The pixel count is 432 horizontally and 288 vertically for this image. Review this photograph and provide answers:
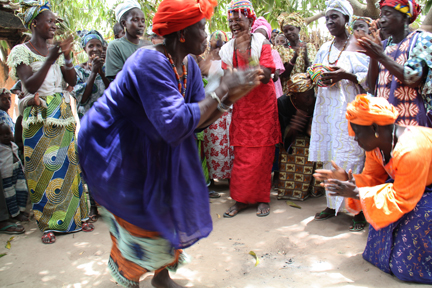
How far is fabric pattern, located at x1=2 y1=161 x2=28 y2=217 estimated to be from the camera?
4164 millimetres

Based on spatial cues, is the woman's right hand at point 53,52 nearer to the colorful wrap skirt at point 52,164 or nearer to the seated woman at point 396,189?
the colorful wrap skirt at point 52,164

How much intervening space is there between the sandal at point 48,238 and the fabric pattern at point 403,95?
3.62 m

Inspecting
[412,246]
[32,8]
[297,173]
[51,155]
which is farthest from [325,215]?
[32,8]

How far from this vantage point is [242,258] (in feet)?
9.89

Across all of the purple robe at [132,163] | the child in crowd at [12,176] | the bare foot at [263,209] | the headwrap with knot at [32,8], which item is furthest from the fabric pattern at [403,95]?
the child in crowd at [12,176]

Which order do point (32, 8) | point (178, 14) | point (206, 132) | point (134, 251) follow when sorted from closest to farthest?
point (178, 14)
point (134, 251)
point (32, 8)
point (206, 132)

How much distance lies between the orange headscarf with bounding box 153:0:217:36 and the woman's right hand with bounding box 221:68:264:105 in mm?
372

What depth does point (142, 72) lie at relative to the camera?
1635 mm

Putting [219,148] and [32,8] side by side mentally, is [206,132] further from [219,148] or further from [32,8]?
[32,8]

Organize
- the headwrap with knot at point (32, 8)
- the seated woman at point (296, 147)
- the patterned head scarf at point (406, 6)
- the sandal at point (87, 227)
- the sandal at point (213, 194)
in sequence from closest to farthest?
the patterned head scarf at point (406, 6) < the headwrap with knot at point (32, 8) < the sandal at point (87, 227) < the seated woman at point (296, 147) < the sandal at point (213, 194)

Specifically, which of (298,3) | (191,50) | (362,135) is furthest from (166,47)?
(298,3)

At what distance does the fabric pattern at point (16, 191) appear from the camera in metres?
4.16

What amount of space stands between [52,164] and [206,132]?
2149mm

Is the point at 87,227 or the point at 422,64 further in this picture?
the point at 87,227
